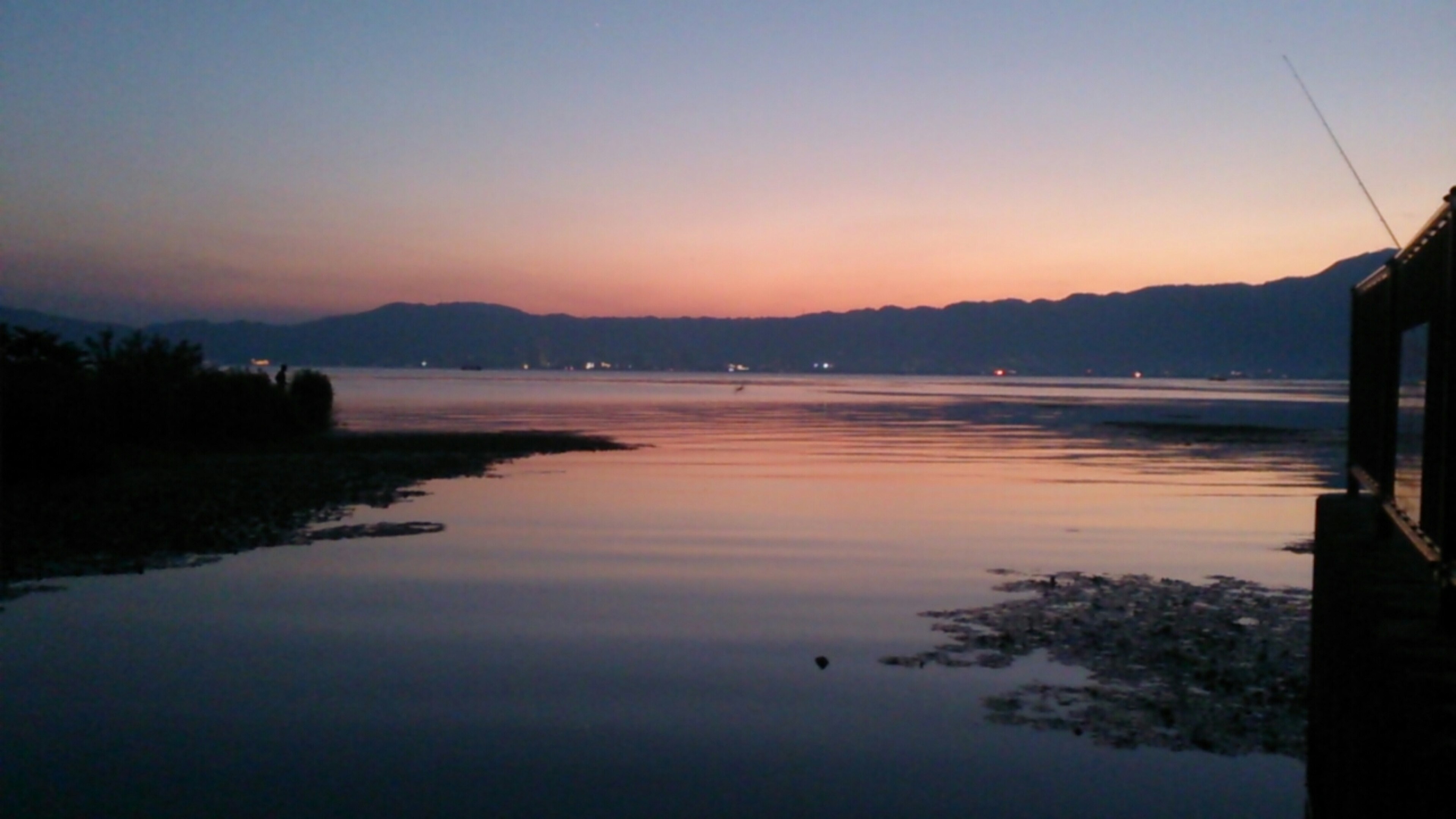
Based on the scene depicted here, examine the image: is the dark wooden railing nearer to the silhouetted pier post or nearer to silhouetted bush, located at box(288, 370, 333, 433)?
the silhouetted pier post

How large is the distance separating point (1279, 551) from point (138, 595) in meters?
15.1

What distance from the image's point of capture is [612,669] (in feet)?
35.1

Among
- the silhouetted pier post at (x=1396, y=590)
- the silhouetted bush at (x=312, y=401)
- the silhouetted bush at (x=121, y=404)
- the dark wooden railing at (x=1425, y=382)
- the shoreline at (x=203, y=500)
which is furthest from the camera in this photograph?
the silhouetted bush at (x=312, y=401)

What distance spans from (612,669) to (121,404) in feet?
89.0

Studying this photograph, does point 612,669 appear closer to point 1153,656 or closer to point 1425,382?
point 1153,656

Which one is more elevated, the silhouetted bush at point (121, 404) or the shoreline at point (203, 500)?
the silhouetted bush at point (121, 404)

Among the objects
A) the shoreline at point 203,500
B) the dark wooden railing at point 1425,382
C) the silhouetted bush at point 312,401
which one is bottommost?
the shoreline at point 203,500

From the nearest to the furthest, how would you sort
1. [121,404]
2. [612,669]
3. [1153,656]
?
[612,669], [1153,656], [121,404]

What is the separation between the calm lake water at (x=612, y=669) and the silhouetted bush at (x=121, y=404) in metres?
7.99

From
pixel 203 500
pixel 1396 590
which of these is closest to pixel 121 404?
pixel 203 500

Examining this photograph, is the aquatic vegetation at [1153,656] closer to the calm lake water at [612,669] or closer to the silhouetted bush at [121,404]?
the calm lake water at [612,669]

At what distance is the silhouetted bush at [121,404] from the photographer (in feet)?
80.2

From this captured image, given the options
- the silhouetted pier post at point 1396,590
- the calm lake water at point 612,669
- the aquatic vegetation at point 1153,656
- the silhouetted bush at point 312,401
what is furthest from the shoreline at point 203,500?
the silhouetted pier post at point 1396,590

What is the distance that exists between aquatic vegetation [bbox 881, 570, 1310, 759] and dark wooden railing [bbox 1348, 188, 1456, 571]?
2051 mm
